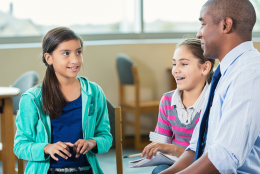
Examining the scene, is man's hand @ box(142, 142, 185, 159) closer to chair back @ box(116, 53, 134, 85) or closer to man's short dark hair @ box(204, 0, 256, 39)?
man's short dark hair @ box(204, 0, 256, 39)

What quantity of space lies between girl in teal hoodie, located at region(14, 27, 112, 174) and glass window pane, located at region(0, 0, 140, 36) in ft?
7.79

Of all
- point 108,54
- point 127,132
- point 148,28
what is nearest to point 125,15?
point 148,28

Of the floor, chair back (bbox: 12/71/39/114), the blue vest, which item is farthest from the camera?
the floor

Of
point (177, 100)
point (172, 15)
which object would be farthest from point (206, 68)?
point (172, 15)

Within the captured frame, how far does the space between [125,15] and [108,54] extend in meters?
0.67

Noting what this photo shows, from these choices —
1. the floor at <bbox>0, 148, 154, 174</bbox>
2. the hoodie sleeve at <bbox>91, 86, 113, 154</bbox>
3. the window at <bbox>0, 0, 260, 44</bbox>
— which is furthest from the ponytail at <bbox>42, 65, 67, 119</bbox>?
the window at <bbox>0, 0, 260, 44</bbox>

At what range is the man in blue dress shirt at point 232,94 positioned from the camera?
2.87 ft

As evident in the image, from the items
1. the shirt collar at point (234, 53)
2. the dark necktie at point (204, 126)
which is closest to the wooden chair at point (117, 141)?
the dark necktie at point (204, 126)

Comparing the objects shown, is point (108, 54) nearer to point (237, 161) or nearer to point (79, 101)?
point (79, 101)

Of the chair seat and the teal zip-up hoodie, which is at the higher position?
the teal zip-up hoodie

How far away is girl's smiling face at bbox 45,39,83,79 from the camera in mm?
1590

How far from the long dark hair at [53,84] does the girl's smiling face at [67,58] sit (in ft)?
0.08

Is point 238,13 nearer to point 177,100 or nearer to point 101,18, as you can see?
point 177,100

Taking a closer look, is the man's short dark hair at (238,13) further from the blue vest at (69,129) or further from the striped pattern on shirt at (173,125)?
the blue vest at (69,129)
